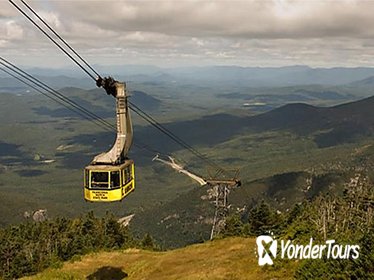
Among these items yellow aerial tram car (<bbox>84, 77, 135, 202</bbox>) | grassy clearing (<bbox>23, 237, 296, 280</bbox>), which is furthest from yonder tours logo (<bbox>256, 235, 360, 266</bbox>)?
yellow aerial tram car (<bbox>84, 77, 135, 202</bbox>)

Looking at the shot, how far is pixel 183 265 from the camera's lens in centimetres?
5409

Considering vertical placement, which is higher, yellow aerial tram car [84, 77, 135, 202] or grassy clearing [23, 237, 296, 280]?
yellow aerial tram car [84, 77, 135, 202]

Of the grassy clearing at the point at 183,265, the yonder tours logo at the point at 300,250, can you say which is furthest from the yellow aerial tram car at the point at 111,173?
the yonder tours logo at the point at 300,250

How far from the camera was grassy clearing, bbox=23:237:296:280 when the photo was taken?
4126 cm

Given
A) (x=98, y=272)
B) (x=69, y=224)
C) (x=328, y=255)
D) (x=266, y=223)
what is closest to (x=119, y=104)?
(x=328, y=255)

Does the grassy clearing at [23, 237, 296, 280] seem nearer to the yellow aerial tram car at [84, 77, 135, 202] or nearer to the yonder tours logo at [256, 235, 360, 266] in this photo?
the yonder tours logo at [256, 235, 360, 266]

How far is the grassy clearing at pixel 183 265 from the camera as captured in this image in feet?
135

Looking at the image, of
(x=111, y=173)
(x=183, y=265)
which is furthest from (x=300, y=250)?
(x=183, y=265)

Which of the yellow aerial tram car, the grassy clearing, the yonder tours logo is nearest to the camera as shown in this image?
the yonder tours logo

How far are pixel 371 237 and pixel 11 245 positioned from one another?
316 feet

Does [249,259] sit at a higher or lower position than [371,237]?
lower

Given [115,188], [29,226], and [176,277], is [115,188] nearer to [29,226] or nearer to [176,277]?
[176,277]

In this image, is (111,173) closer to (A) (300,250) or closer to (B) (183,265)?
(A) (300,250)

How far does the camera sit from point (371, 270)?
2744 cm
